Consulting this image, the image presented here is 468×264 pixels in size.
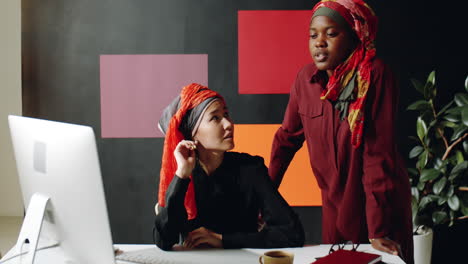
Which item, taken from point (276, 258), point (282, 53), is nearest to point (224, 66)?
point (282, 53)

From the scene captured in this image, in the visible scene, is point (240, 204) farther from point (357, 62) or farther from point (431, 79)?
point (431, 79)

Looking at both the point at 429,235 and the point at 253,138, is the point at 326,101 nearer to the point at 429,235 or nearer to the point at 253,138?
the point at 253,138

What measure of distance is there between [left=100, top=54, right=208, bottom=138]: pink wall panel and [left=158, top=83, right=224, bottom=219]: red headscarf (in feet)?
4.73

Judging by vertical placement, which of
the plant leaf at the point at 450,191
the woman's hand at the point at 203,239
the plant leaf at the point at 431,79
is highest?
the plant leaf at the point at 431,79

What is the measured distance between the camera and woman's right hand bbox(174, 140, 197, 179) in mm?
1900

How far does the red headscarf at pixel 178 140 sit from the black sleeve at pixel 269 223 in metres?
0.21

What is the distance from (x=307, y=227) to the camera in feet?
11.5

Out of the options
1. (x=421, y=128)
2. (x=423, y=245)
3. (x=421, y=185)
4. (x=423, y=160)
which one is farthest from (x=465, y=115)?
(x=423, y=245)

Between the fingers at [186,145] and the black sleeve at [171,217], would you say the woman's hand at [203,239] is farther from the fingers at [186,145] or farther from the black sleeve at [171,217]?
the fingers at [186,145]

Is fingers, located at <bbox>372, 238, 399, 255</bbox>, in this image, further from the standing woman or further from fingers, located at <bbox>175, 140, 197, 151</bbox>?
fingers, located at <bbox>175, 140, 197, 151</bbox>

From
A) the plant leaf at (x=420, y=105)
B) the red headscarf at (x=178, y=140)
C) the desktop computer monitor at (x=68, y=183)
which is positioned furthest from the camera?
the plant leaf at (x=420, y=105)

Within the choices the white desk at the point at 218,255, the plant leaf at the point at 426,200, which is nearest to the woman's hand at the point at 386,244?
the white desk at the point at 218,255

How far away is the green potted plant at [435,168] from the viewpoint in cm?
306

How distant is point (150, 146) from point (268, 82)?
923mm
